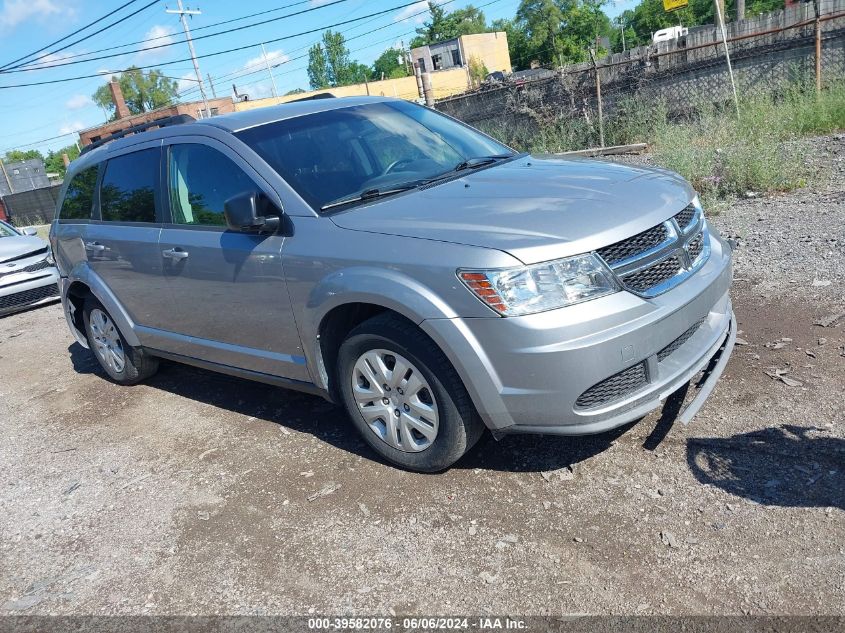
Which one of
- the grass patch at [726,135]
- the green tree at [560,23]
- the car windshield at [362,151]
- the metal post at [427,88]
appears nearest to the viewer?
the car windshield at [362,151]

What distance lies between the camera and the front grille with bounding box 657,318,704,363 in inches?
129

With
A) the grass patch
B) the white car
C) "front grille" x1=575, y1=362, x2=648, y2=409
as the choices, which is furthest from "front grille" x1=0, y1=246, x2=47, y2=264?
"front grille" x1=575, y1=362, x2=648, y2=409

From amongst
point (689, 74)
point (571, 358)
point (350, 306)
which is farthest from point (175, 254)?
point (689, 74)

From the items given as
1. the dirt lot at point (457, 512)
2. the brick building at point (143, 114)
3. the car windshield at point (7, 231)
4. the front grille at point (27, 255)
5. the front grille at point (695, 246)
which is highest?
the brick building at point (143, 114)

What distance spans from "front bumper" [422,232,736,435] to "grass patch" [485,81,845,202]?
5.61 meters

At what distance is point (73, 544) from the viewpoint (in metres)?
3.68

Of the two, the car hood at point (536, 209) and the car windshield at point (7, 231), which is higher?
the car windshield at point (7, 231)

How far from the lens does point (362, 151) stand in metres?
4.23

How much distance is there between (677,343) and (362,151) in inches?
→ 82.7

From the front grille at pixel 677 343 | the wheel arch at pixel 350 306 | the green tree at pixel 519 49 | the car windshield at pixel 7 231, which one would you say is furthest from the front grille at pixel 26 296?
the green tree at pixel 519 49

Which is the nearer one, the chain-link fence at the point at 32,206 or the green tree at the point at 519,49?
the chain-link fence at the point at 32,206

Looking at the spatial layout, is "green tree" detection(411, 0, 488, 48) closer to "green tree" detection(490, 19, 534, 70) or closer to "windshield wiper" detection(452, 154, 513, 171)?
"green tree" detection(490, 19, 534, 70)

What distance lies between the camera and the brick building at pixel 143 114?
164 ft

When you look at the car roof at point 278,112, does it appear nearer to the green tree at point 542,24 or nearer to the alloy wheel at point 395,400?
the alloy wheel at point 395,400
